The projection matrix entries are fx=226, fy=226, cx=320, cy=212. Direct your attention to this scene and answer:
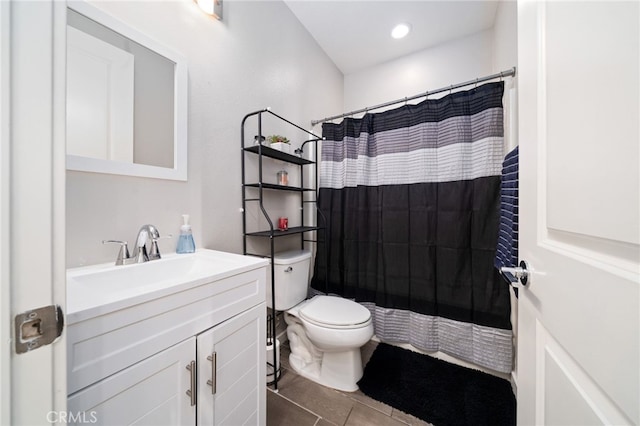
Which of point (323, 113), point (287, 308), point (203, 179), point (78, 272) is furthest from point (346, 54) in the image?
point (78, 272)

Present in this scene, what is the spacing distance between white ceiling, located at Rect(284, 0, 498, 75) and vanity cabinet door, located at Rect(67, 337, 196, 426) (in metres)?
2.25

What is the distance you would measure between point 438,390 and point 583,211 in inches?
57.9

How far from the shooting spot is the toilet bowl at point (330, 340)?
4.31ft

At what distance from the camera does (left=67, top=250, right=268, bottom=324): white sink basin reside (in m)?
0.54

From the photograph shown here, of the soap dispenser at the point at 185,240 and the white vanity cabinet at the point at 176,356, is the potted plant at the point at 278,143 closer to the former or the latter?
the soap dispenser at the point at 185,240

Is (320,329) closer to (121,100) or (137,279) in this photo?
(137,279)

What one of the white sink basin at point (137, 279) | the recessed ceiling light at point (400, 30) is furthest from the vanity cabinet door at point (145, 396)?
the recessed ceiling light at point (400, 30)

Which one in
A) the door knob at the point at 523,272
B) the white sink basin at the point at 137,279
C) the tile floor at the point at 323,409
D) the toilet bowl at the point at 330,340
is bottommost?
the tile floor at the point at 323,409

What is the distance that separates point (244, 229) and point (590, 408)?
1.41 metres

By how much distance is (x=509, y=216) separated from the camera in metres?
1.05

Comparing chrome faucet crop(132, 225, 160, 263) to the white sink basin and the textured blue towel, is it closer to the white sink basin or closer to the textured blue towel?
the white sink basin

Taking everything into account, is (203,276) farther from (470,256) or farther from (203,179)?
(470,256)

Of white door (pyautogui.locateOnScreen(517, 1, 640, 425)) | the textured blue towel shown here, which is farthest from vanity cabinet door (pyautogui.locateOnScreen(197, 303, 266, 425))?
the textured blue towel

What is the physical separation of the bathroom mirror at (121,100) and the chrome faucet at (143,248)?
0.25m
